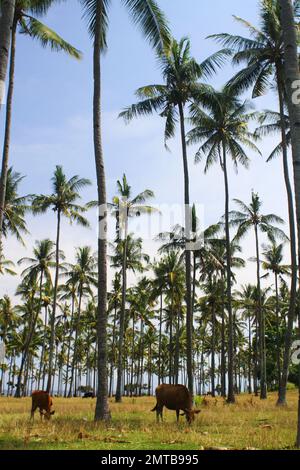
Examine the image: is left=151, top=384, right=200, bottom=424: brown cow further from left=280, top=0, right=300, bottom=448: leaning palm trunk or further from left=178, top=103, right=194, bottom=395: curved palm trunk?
left=280, top=0, right=300, bottom=448: leaning palm trunk

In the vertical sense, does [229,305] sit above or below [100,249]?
below

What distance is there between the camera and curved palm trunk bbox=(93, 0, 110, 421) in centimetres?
1521

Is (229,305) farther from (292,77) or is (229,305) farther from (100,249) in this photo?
(292,77)

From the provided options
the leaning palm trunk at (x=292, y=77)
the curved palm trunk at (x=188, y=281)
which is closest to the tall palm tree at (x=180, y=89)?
the curved palm trunk at (x=188, y=281)

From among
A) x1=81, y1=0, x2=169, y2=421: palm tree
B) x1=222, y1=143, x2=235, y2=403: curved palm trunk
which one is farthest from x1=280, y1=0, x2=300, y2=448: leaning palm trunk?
x1=222, y1=143, x2=235, y2=403: curved palm trunk

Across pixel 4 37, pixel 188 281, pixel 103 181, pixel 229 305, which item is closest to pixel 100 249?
pixel 103 181

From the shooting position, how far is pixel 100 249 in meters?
16.1

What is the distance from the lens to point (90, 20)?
17859 mm

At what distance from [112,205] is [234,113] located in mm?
10860

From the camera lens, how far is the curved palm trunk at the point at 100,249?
49.9 ft

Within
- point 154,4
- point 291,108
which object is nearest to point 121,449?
point 291,108

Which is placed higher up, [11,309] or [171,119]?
[171,119]

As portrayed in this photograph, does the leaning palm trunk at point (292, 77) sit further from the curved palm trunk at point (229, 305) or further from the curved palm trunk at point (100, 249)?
the curved palm trunk at point (229, 305)
